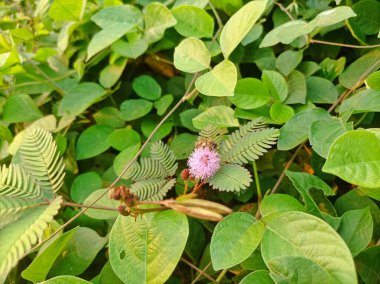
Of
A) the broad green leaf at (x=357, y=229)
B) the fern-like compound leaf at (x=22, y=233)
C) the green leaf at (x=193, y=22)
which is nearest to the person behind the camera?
the fern-like compound leaf at (x=22, y=233)

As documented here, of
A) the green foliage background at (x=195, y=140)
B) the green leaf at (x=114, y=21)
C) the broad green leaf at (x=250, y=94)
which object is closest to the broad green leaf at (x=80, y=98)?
the green foliage background at (x=195, y=140)

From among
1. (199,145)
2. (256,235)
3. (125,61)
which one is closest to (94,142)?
(125,61)

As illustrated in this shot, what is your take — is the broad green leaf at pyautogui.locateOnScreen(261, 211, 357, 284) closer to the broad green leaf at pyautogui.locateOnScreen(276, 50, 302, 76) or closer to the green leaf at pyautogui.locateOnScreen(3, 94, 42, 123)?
the broad green leaf at pyautogui.locateOnScreen(276, 50, 302, 76)

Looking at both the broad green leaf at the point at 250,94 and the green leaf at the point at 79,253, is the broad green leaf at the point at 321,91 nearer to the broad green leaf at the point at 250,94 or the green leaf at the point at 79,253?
the broad green leaf at the point at 250,94

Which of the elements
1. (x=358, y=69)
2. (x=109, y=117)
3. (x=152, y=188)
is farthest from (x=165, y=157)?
(x=358, y=69)

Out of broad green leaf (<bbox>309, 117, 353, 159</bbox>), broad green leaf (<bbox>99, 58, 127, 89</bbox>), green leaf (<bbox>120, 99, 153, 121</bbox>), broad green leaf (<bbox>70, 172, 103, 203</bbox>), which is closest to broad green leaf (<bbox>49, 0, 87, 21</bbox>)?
broad green leaf (<bbox>99, 58, 127, 89</bbox>)

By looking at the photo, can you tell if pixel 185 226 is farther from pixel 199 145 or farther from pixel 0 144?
pixel 0 144
